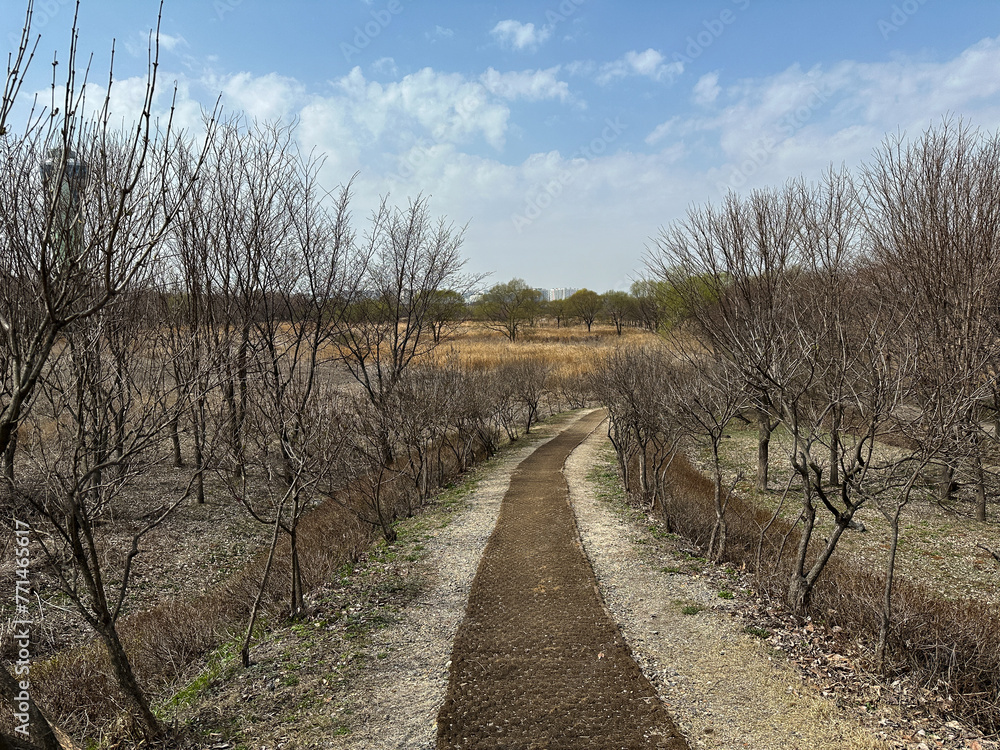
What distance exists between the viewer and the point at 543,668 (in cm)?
634

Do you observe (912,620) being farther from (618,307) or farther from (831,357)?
(618,307)

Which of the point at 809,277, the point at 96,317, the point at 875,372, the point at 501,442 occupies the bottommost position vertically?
the point at 501,442

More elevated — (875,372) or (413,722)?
(875,372)

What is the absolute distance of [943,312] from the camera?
Answer: 10.7 metres

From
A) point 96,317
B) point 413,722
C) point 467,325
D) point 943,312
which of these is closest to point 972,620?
point 943,312

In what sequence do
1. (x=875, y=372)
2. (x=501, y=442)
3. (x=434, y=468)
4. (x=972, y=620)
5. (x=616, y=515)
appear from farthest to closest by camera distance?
(x=501, y=442)
(x=434, y=468)
(x=616, y=515)
(x=972, y=620)
(x=875, y=372)

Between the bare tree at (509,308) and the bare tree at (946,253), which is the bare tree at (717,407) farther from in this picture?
the bare tree at (509,308)

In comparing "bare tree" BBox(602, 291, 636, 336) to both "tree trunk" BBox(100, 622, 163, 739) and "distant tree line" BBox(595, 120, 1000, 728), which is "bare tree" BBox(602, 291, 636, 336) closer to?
"distant tree line" BBox(595, 120, 1000, 728)

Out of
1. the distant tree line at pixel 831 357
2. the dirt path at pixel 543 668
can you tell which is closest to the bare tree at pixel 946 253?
the distant tree line at pixel 831 357

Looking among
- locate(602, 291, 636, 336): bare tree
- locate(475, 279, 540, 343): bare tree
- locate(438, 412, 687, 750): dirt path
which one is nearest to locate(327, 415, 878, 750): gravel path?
locate(438, 412, 687, 750): dirt path

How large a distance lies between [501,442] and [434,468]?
6.89 meters

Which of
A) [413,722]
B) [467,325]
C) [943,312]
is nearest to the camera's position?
[413,722]

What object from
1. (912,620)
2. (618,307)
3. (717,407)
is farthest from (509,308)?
(912,620)

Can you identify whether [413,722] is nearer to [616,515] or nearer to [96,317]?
[96,317]
